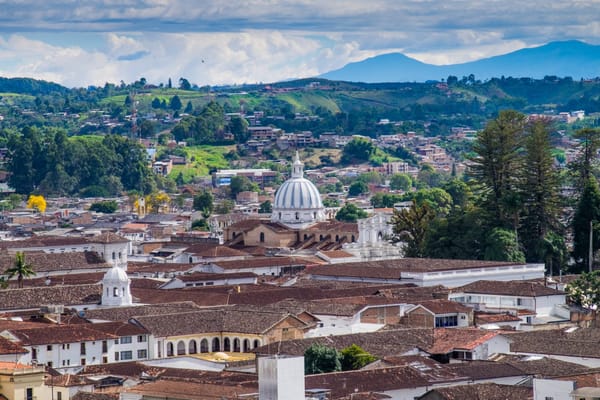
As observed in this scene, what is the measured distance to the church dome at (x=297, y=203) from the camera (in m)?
106

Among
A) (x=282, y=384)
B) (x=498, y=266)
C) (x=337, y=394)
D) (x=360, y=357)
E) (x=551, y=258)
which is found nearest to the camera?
(x=282, y=384)

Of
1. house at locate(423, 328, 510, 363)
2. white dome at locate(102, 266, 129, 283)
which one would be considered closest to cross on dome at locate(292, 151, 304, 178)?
white dome at locate(102, 266, 129, 283)

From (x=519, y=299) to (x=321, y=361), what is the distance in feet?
61.9

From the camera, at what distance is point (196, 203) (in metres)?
150

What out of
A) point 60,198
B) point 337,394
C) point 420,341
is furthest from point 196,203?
point 337,394

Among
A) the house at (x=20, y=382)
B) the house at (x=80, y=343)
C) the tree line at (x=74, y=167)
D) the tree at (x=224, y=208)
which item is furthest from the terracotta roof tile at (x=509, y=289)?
the tree line at (x=74, y=167)

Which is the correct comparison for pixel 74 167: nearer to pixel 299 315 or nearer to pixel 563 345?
pixel 299 315

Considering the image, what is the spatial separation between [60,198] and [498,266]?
3953 inches

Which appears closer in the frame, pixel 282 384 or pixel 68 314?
pixel 282 384

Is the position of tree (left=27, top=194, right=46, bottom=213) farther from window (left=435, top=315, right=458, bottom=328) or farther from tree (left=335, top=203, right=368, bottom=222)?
window (left=435, top=315, right=458, bottom=328)

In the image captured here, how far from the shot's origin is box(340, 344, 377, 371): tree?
57.0 meters

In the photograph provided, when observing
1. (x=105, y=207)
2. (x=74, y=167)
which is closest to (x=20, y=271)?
(x=105, y=207)

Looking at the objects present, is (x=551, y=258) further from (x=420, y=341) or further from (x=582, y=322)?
(x=420, y=341)

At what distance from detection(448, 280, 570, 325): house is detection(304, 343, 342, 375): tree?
1529cm
